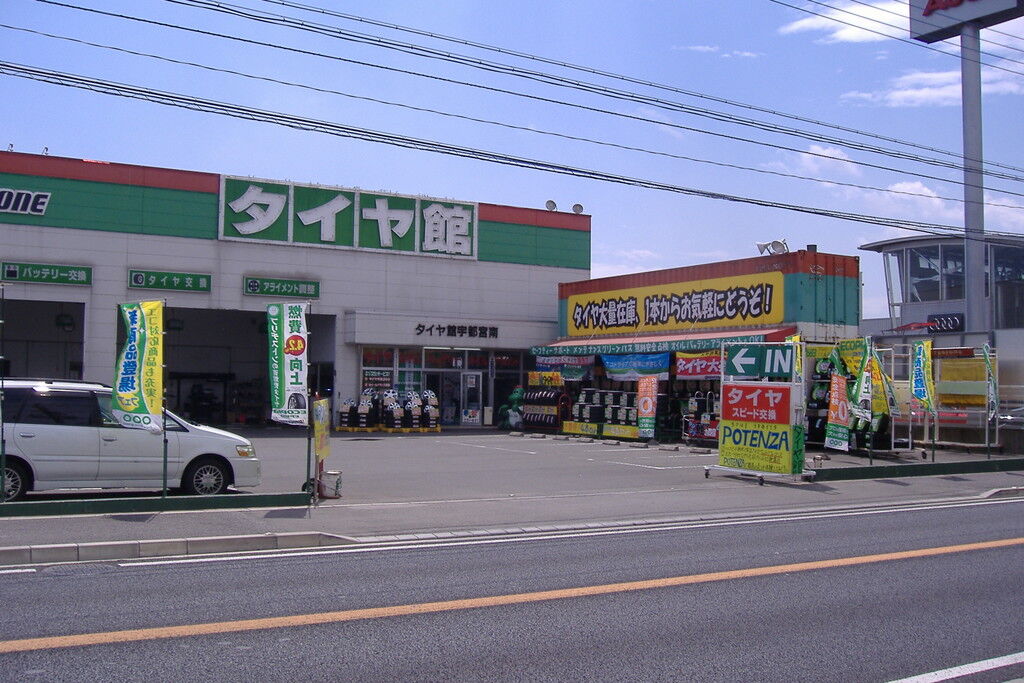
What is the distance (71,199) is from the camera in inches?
1200

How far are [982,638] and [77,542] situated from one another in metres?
9.04

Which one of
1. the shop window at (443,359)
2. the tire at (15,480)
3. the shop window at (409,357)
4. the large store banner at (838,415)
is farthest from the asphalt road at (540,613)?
the shop window at (443,359)

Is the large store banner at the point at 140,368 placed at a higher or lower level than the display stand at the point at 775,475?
higher

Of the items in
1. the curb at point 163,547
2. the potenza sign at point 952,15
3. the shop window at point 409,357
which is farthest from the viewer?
the potenza sign at point 952,15

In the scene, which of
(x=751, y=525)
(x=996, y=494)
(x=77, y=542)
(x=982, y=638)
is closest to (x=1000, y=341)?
(x=996, y=494)

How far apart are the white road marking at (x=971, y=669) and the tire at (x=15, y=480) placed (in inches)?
464

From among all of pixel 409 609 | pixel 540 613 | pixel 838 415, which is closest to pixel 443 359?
pixel 838 415

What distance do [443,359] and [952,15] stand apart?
29485mm


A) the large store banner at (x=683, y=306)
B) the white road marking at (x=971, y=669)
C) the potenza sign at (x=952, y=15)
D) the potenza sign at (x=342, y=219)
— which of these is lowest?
the white road marking at (x=971, y=669)

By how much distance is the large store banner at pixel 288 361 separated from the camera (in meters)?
13.7

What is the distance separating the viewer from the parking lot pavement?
11758 millimetres

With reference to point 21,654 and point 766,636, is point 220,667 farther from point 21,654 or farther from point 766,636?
point 766,636

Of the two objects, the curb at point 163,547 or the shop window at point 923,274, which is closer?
the curb at point 163,547

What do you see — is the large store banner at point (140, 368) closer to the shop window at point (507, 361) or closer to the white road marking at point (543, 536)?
the white road marking at point (543, 536)
